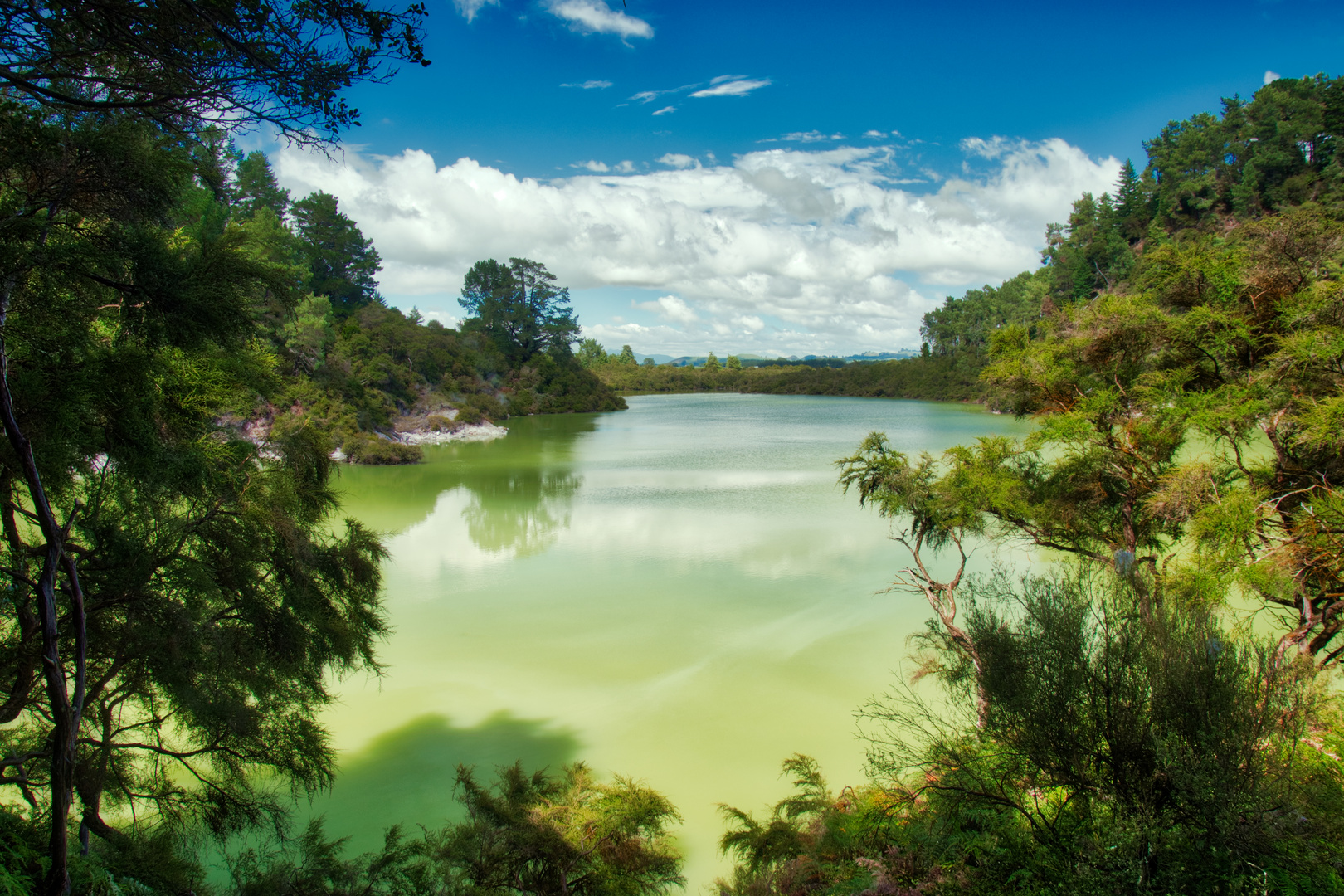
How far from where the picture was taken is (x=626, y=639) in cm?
970

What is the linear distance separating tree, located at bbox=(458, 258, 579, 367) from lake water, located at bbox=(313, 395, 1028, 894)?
2797 cm

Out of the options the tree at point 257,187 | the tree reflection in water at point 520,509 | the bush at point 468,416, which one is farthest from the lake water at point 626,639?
the tree at point 257,187

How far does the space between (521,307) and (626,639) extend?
41.6 meters

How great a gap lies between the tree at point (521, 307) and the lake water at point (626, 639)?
28.0 meters

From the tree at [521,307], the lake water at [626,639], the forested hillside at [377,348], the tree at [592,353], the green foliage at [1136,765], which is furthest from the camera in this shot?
the tree at [592,353]

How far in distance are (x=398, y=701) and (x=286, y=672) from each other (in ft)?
12.3

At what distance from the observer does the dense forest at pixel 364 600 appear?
8.89 ft

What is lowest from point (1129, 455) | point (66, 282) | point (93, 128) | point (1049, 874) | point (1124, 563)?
point (1049, 874)

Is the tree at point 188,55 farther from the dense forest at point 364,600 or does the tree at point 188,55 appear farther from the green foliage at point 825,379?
the green foliage at point 825,379

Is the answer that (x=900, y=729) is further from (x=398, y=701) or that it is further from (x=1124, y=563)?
(x=398, y=701)

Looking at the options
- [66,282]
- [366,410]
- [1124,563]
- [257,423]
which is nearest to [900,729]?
[1124,563]

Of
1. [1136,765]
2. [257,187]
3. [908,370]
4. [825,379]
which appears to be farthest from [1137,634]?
[825,379]

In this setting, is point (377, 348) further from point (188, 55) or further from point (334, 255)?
point (188, 55)

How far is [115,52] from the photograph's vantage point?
318 cm
